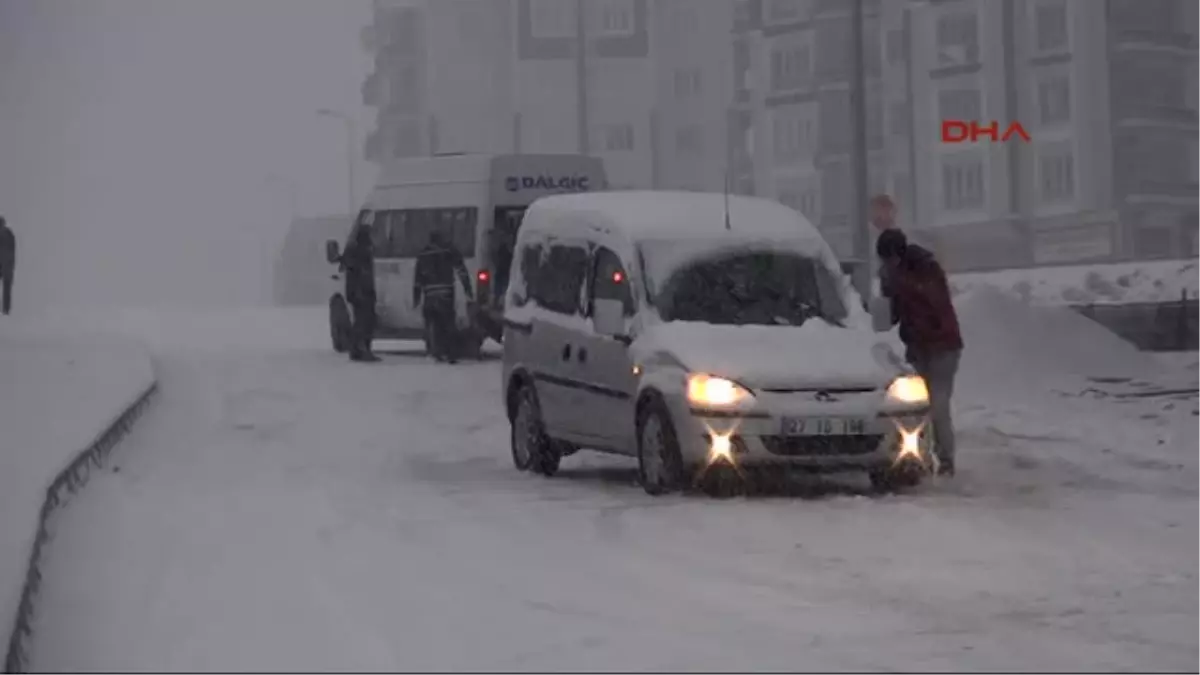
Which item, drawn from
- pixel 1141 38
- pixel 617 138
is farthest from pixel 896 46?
pixel 617 138

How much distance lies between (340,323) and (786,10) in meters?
55.7

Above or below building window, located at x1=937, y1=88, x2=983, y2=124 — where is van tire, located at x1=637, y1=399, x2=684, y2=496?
below

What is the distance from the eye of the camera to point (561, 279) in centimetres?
1684

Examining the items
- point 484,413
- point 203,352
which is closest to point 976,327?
point 484,413

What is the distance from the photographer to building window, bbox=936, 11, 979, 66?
73.5 metres

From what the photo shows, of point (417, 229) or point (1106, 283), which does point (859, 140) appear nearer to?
point (417, 229)

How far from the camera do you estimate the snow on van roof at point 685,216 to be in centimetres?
1606

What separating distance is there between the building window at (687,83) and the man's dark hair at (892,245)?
82.7 meters

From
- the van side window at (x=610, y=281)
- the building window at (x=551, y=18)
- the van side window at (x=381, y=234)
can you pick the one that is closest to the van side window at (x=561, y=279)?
the van side window at (x=610, y=281)

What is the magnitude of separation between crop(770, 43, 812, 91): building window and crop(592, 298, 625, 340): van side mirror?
6810 cm

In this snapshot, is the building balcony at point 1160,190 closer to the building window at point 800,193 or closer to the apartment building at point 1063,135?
the apartment building at point 1063,135

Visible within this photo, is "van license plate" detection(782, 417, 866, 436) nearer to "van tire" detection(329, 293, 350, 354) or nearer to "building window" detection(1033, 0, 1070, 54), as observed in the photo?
"van tire" detection(329, 293, 350, 354)

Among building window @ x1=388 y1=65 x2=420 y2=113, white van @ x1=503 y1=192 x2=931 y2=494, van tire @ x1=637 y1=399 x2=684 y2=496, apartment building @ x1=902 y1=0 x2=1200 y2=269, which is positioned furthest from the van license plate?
building window @ x1=388 y1=65 x2=420 y2=113

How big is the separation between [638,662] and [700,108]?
90265 millimetres
